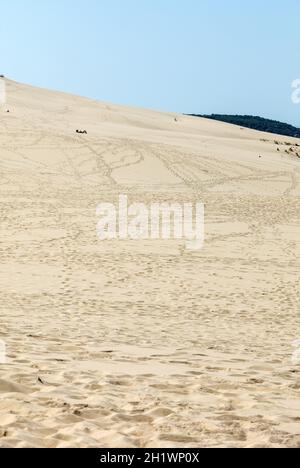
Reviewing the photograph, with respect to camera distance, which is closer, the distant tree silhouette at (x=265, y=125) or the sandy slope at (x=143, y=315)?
the sandy slope at (x=143, y=315)

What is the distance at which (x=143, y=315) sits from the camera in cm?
973

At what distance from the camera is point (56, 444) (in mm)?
4238

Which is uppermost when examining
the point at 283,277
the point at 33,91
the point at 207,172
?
the point at 33,91

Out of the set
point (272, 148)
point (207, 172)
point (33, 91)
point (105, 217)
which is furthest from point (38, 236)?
point (33, 91)

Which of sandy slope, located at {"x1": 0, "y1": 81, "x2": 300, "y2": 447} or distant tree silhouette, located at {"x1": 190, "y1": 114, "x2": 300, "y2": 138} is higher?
distant tree silhouette, located at {"x1": 190, "y1": 114, "x2": 300, "y2": 138}

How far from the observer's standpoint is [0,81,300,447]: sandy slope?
4.80 meters

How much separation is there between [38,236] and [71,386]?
449 inches

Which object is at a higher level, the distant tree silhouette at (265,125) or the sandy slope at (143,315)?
the distant tree silhouette at (265,125)

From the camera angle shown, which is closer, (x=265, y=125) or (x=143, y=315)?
(x=143, y=315)

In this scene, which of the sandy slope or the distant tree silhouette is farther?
the distant tree silhouette

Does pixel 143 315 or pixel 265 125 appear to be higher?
pixel 265 125

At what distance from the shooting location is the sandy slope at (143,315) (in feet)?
15.8

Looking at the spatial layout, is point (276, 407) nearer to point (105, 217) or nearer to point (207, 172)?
point (105, 217)
